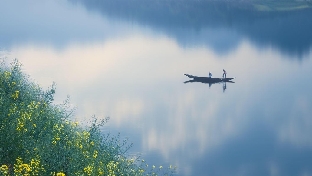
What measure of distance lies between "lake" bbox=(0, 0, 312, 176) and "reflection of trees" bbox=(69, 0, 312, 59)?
0.29 m

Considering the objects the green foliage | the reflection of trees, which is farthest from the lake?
the green foliage

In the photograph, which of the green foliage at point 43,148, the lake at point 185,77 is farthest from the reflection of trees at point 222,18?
the green foliage at point 43,148

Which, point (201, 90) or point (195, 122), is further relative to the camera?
point (201, 90)

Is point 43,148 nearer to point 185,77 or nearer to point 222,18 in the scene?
point 185,77

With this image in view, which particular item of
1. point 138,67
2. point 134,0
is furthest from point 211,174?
point 134,0

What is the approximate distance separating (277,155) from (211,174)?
603 cm

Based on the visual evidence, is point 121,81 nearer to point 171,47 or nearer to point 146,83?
point 146,83

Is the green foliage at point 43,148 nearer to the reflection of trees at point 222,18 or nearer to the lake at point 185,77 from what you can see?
the lake at point 185,77

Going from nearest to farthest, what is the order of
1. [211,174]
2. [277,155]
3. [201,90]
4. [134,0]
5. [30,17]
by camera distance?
[211,174]
[277,155]
[201,90]
[30,17]
[134,0]

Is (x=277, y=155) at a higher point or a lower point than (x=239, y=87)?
lower

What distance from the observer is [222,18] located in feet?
353

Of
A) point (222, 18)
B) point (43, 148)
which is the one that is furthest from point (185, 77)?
point (222, 18)

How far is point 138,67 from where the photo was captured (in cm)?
6309

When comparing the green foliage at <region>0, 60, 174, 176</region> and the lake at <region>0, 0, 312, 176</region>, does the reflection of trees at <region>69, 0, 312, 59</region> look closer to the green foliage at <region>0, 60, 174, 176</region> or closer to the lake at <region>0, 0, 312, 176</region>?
the lake at <region>0, 0, 312, 176</region>
